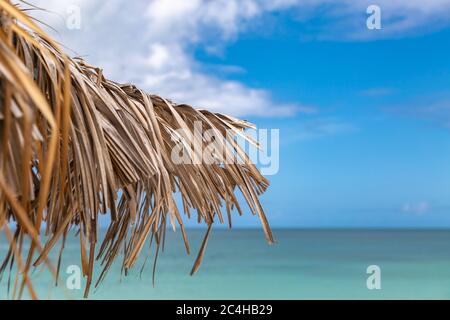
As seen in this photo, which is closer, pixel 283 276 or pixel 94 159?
pixel 94 159

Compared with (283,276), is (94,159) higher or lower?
lower

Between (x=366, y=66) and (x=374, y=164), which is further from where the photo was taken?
(x=366, y=66)

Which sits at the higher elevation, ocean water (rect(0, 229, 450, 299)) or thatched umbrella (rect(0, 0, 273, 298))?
ocean water (rect(0, 229, 450, 299))

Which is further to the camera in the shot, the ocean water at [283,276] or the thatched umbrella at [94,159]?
the ocean water at [283,276]

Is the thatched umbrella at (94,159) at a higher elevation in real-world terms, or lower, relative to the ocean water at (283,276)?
lower

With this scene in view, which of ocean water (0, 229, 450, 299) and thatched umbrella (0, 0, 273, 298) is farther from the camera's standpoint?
ocean water (0, 229, 450, 299)

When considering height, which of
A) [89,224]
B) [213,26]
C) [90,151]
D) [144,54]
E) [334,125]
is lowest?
[89,224]

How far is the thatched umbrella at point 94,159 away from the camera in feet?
2.99

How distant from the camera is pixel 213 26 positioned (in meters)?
30.8

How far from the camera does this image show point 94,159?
138cm

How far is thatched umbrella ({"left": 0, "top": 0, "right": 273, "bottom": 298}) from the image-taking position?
0.91 m

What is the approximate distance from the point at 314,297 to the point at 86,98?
1080 cm
